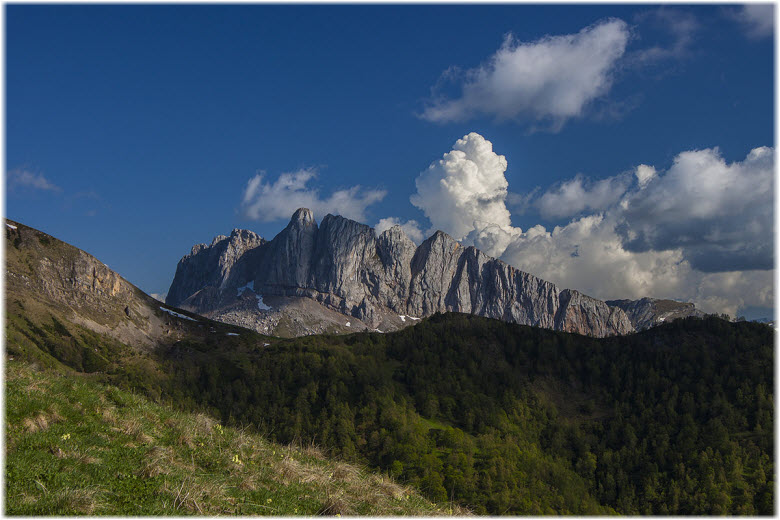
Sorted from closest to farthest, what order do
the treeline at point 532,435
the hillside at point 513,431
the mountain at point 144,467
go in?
the mountain at point 144,467 → the treeline at point 532,435 → the hillside at point 513,431

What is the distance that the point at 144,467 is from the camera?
16219 mm

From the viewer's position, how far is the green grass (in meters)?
13.8

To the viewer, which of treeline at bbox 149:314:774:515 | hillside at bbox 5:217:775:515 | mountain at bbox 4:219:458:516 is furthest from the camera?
hillside at bbox 5:217:775:515

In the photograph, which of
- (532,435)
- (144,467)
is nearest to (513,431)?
(532,435)

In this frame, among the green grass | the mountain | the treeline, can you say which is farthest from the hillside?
the green grass

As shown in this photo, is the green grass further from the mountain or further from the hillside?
the hillside

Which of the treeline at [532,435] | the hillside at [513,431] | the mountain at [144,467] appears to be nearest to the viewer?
the mountain at [144,467]

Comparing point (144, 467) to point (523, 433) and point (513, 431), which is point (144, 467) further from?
point (523, 433)

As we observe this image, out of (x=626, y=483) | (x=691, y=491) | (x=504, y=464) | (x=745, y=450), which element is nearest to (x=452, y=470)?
(x=504, y=464)

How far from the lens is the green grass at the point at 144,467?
13.8m

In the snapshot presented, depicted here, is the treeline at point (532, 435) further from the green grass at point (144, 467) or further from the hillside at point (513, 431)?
the green grass at point (144, 467)

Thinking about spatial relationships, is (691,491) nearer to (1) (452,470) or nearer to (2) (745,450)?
(2) (745,450)

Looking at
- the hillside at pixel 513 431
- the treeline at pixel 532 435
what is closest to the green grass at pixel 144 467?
the hillside at pixel 513 431

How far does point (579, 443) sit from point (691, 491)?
40898 millimetres
